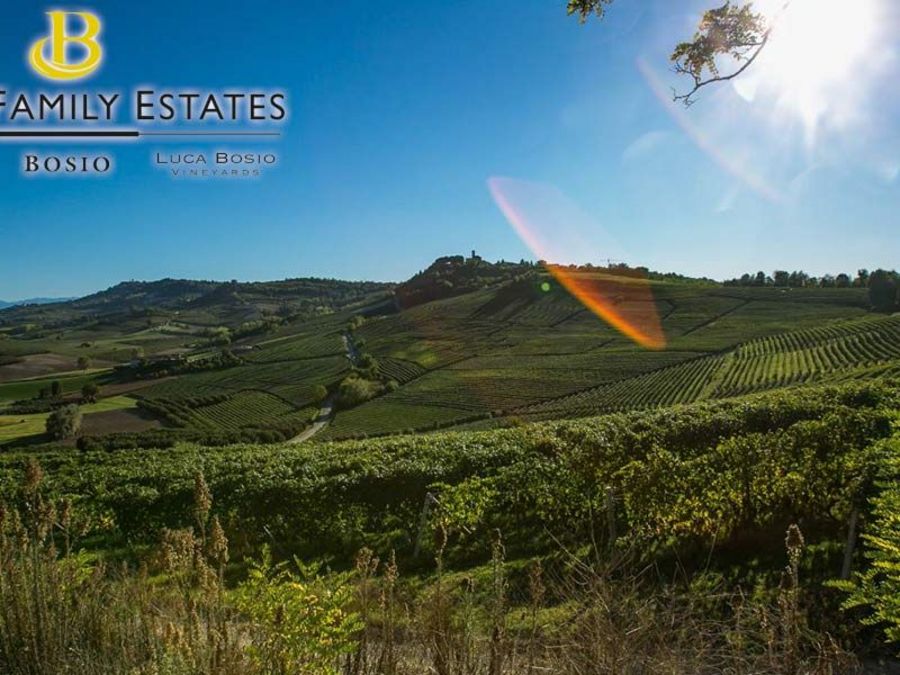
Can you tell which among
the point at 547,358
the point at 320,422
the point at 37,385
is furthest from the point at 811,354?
the point at 37,385

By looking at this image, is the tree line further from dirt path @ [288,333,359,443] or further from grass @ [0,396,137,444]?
grass @ [0,396,137,444]

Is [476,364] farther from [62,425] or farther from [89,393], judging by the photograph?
[89,393]

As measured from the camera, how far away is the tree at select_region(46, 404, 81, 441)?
73.9m

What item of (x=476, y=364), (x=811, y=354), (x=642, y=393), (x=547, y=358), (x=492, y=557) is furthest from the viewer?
(x=476, y=364)

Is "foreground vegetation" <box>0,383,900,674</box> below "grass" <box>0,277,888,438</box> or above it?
below

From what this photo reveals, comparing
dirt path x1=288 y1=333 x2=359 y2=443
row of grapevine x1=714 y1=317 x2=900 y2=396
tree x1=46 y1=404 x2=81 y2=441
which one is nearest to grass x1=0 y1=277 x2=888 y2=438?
row of grapevine x1=714 y1=317 x2=900 y2=396

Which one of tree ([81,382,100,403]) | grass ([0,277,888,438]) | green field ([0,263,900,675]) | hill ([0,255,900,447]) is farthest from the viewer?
tree ([81,382,100,403])

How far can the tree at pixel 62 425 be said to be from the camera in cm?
7394

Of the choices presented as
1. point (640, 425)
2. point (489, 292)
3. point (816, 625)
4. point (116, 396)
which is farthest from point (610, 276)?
point (816, 625)

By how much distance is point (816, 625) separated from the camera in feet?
20.8

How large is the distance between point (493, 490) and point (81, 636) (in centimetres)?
913

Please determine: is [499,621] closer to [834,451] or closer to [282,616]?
[282,616]

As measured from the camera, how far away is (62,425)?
246ft

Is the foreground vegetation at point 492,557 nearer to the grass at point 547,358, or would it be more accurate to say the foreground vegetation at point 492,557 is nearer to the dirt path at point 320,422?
the grass at point 547,358
